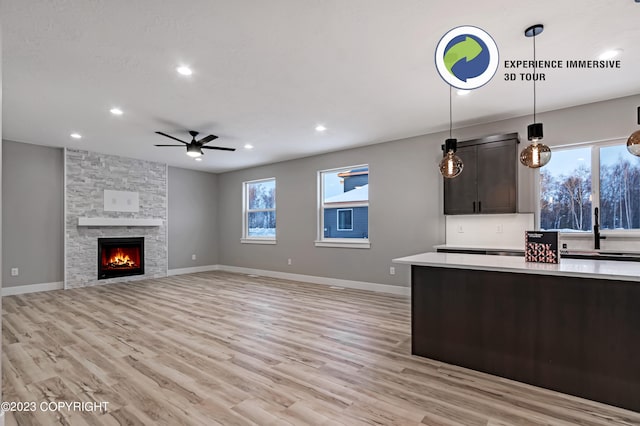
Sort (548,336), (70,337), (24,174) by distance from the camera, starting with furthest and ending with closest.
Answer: (24,174) → (70,337) → (548,336)

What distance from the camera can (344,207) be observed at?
669 cm

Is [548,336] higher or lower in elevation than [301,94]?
lower

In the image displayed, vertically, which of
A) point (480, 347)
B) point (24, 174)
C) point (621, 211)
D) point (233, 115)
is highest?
→ point (233, 115)

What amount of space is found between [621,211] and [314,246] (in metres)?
4.92

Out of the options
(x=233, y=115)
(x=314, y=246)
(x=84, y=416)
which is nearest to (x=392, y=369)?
(x=84, y=416)

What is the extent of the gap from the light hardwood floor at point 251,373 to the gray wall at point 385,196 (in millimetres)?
1402

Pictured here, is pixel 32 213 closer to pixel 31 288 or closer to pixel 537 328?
pixel 31 288

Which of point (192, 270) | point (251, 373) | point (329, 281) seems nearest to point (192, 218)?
point (192, 270)

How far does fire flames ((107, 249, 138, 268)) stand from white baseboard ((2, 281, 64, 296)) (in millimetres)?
956

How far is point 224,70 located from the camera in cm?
330

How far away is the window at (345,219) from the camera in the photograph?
262 inches

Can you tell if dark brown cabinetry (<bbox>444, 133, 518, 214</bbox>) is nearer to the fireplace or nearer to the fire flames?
the fireplace

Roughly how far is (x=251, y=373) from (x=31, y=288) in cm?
580

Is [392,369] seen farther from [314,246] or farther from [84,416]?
[314,246]
